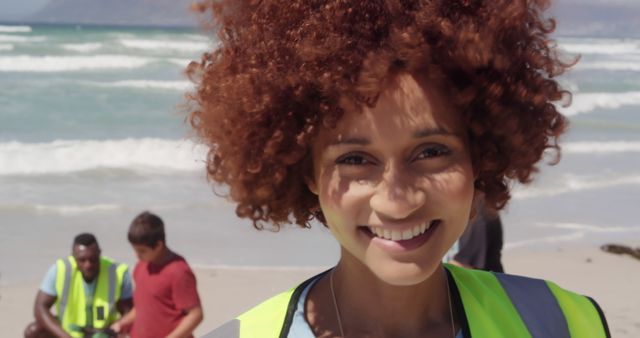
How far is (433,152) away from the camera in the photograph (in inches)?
67.7

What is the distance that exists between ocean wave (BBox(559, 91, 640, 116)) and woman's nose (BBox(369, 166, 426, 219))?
1953 centimetres

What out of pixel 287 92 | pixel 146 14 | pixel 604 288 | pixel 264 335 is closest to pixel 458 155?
pixel 287 92

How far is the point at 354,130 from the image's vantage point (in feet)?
5.65

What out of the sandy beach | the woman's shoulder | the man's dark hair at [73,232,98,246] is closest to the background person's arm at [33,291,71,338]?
the man's dark hair at [73,232,98,246]

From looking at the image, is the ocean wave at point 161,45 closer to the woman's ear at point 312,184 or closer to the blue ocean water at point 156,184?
the blue ocean water at point 156,184

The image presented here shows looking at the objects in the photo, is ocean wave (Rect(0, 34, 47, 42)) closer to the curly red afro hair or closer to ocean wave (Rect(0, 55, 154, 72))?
ocean wave (Rect(0, 55, 154, 72))

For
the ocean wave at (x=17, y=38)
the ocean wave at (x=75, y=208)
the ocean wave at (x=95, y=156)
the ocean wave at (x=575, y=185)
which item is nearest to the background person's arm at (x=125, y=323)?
the ocean wave at (x=75, y=208)

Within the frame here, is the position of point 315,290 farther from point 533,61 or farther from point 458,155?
point 533,61

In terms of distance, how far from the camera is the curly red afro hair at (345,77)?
1.68 metres

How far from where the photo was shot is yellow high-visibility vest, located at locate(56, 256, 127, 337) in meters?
5.55

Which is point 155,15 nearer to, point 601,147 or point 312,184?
point 601,147

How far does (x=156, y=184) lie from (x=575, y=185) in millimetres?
5025

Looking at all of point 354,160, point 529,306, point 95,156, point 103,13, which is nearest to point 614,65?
point 95,156

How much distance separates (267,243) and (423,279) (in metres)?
6.97
